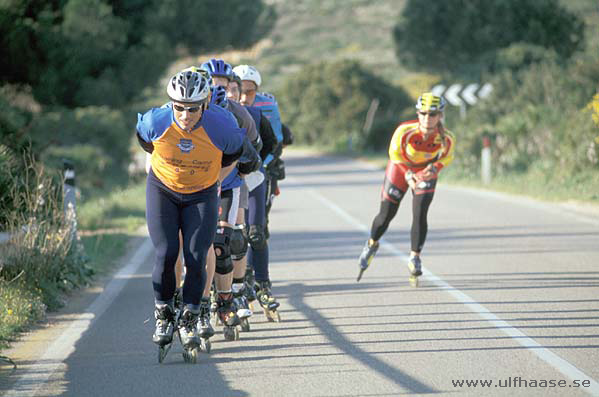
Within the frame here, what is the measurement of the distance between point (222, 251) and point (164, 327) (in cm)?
101

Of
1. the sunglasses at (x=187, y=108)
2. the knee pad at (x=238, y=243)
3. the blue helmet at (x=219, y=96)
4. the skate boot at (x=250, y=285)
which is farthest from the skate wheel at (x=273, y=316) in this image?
the sunglasses at (x=187, y=108)

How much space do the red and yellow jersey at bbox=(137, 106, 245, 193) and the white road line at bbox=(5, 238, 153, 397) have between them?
154 cm

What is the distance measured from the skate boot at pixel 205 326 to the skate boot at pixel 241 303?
2.07 ft

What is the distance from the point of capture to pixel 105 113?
30016mm

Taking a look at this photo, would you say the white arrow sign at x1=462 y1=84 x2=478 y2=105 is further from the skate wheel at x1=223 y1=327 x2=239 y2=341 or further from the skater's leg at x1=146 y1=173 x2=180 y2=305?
the skater's leg at x1=146 y1=173 x2=180 y2=305

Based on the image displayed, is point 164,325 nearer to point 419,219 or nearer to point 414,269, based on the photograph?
point 414,269

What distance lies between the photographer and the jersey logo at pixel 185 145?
286 inches

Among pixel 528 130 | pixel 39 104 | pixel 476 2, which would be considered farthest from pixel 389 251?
pixel 476 2

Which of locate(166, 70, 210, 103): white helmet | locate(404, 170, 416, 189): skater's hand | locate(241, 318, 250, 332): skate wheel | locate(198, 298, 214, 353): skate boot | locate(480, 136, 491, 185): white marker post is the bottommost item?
locate(480, 136, 491, 185): white marker post

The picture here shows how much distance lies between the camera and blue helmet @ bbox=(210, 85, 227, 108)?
26.1 ft

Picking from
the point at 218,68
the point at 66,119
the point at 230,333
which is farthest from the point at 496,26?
the point at 230,333

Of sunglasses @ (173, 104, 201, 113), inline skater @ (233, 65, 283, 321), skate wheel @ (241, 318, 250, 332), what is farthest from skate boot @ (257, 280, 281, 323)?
sunglasses @ (173, 104, 201, 113)

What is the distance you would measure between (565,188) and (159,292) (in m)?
15.5

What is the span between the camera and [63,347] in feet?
26.9
